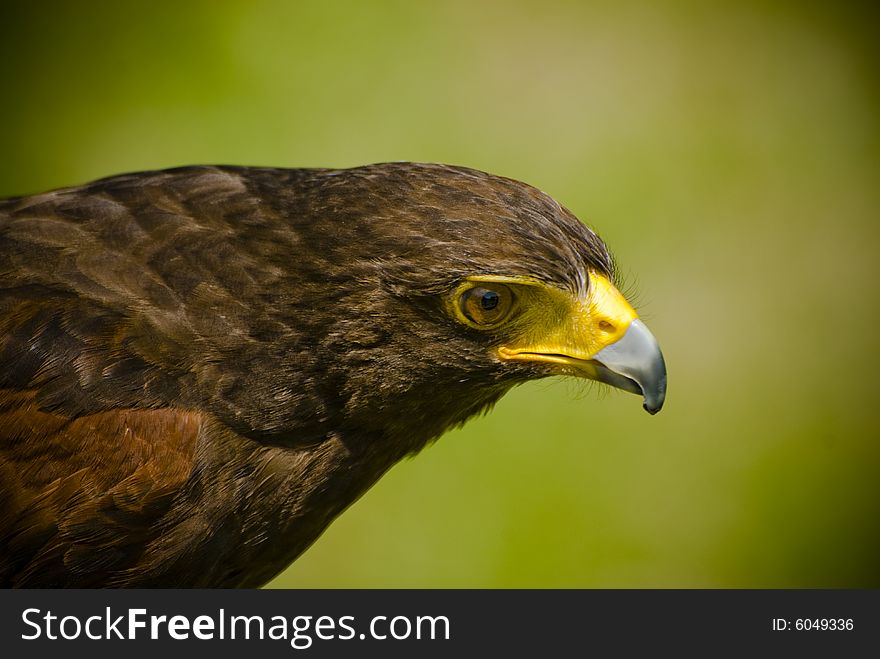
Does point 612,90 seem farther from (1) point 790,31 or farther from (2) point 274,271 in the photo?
(2) point 274,271

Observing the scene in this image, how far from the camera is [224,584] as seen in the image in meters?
3.53

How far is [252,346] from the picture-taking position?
3336 mm

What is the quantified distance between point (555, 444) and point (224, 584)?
3150 mm

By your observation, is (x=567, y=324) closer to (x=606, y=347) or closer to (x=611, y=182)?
(x=606, y=347)

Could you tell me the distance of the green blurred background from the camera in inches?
246

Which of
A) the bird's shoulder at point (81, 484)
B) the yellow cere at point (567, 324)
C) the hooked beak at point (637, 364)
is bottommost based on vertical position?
the bird's shoulder at point (81, 484)

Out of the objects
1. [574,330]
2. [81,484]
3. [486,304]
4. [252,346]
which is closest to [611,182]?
[574,330]

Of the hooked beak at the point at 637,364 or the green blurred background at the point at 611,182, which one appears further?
the green blurred background at the point at 611,182

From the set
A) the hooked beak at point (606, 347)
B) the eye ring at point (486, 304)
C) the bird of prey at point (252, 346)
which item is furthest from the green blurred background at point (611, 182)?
the eye ring at point (486, 304)

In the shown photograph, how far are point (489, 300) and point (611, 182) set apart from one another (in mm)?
4132

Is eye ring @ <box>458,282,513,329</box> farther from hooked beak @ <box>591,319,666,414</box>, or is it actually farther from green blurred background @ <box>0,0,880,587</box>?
green blurred background @ <box>0,0,880,587</box>

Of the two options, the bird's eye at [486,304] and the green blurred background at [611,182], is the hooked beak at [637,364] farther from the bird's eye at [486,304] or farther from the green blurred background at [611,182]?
the green blurred background at [611,182]

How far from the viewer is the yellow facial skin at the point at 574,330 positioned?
10.6 ft
